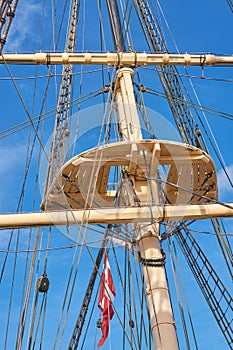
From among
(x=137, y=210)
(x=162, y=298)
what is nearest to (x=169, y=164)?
(x=137, y=210)

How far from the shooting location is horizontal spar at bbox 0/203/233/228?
712 cm

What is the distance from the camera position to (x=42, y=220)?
720cm

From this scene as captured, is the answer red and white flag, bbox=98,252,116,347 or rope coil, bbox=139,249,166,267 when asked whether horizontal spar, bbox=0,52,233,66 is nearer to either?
red and white flag, bbox=98,252,116,347

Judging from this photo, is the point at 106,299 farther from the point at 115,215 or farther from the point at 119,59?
the point at 119,59

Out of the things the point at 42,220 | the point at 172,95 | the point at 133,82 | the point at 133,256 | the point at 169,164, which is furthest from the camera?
the point at 172,95

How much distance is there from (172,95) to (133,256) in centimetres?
Answer: 420

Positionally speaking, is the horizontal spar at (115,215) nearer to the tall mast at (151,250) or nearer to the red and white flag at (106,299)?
the tall mast at (151,250)

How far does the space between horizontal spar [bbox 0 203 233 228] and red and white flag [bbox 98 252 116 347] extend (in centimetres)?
145

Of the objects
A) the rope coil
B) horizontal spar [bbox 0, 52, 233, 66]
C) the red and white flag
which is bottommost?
the rope coil

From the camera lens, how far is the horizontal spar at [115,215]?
7117 millimetres

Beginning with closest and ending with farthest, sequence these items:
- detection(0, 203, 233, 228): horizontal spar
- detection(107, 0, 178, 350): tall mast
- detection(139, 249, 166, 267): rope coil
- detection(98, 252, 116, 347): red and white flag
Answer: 1. detection(107, 0, 178, 350): tall mast
2. detection(139, 249, 166, 267): rope coil
3. detection(0, 203, 233, 228): horizontal spar
4. detection(98, 252, 116, 347): red and white flag

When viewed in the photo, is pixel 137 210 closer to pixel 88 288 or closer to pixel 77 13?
pixel 88 288

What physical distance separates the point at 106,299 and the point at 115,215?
1984 mm

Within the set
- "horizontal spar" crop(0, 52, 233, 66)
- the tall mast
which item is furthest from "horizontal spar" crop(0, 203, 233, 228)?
"horizontal spar" crop(0, 52, 233, 66)
